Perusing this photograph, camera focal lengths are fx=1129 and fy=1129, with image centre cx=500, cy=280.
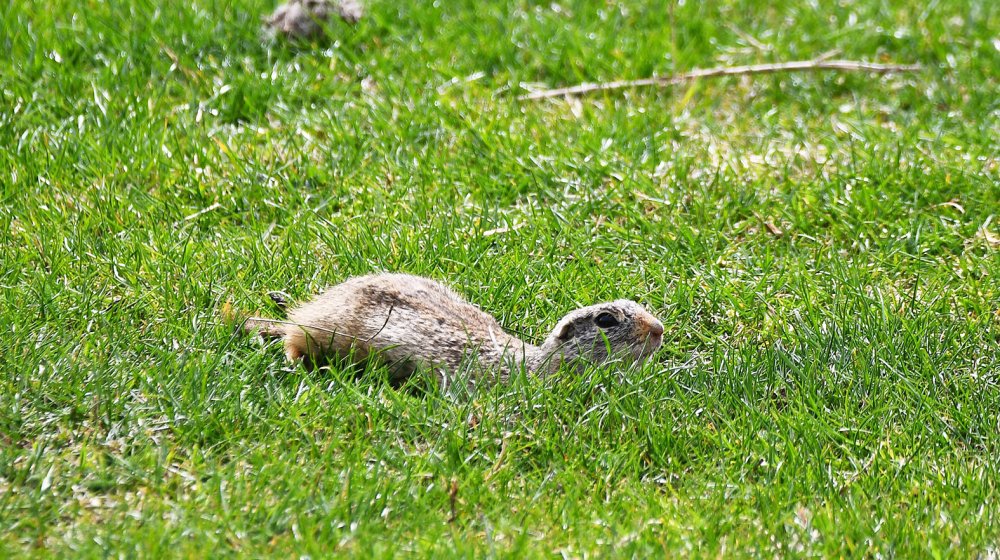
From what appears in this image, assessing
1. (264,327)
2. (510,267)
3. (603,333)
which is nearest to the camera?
(603,333)

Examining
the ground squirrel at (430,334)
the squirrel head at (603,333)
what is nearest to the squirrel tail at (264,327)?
the ground squirrel at (430,334)

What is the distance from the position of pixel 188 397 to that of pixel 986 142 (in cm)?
455

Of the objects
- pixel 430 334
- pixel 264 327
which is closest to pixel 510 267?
pixel 430 334

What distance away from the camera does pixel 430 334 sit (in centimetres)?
435

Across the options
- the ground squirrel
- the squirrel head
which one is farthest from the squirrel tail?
the squirrel head

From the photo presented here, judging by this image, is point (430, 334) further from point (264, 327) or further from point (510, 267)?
point (510, 267)

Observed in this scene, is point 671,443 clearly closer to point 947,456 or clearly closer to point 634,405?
point 634,405

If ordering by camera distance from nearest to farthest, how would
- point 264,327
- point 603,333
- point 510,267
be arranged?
point 603,333 → point 264,327 → point 510,267

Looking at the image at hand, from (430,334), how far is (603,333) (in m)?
0.67

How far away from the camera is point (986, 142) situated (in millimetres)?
6219

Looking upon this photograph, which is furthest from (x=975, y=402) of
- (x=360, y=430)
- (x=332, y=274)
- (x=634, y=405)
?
(x=332, y=274)

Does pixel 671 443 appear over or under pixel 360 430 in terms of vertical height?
under

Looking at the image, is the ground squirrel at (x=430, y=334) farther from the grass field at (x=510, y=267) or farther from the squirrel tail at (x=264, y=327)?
the grass field at (x=510, y=267)

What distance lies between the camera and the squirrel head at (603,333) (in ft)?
14.3
